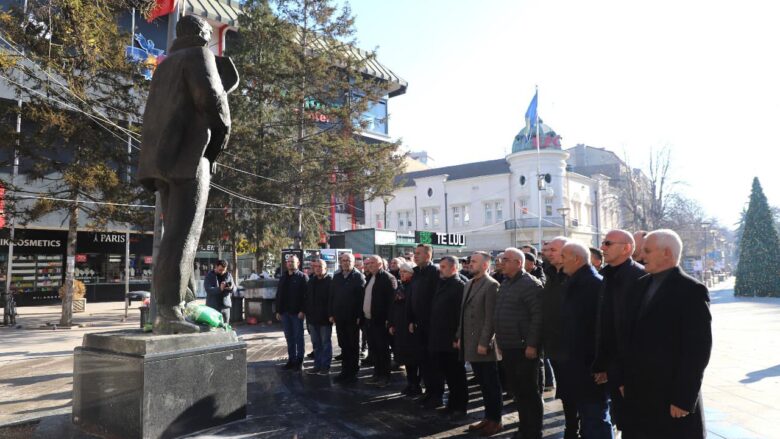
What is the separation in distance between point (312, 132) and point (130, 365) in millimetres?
18197

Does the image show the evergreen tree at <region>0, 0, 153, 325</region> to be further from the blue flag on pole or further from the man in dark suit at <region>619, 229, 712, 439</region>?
the blue flag on pole

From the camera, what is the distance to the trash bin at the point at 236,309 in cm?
1710

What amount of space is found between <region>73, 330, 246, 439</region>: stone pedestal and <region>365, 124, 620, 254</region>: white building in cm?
4604

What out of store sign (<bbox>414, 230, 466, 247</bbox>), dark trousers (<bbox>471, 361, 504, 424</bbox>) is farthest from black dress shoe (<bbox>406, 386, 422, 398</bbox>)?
store sign (<bbox>414, 230, 466, 247</bbox>)

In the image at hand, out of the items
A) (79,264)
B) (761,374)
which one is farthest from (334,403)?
(79,264)

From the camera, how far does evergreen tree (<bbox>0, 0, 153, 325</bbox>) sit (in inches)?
615

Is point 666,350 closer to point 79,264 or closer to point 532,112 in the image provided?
point 79,264

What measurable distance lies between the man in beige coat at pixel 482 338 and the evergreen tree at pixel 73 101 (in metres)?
12.7

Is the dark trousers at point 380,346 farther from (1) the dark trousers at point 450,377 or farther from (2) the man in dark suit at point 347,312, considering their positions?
(1) the dark trousers at point 450,377

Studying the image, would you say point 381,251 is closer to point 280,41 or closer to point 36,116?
point 280,41

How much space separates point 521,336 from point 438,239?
77.6ft

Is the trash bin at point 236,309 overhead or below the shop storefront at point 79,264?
below

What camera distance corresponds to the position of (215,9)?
2917 centimetres

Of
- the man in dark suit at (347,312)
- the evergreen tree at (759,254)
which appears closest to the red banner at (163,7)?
A: the man in dark suit at (347,312)
